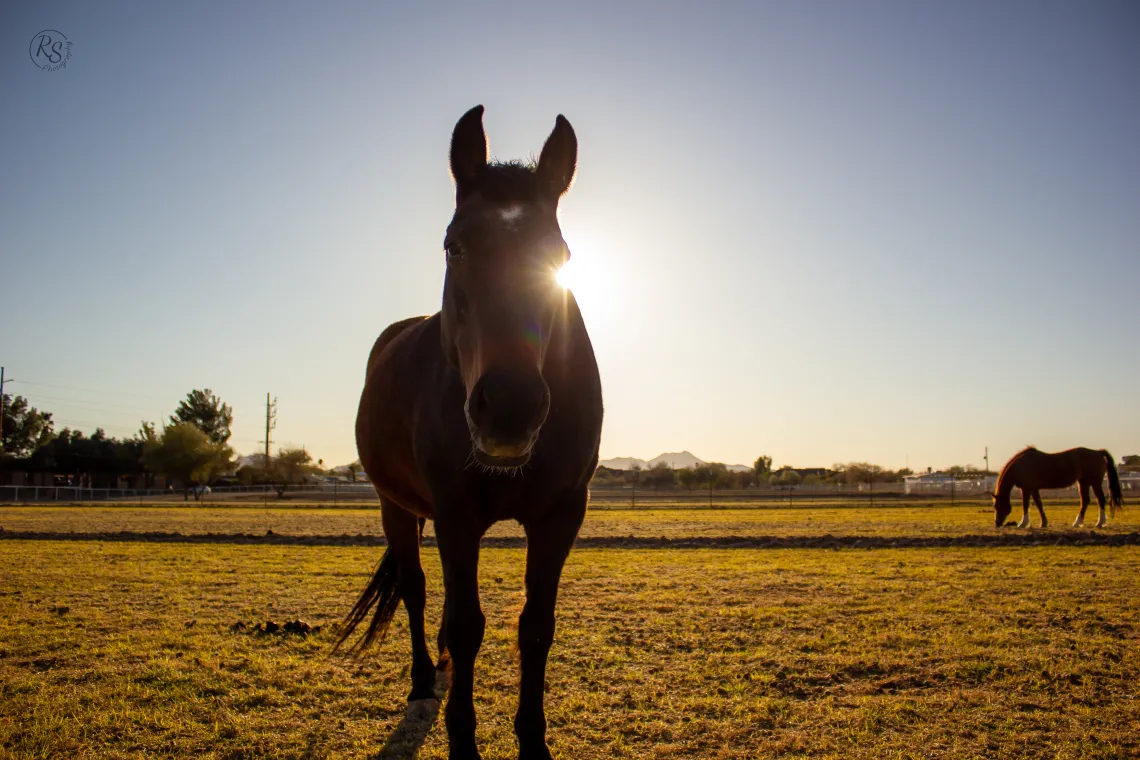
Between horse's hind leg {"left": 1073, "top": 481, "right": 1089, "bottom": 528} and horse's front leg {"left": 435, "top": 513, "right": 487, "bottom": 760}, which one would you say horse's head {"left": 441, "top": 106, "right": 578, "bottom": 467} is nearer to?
horse's front leg {"left": 435, "top": 513, "right": 487, "bottom": 760}

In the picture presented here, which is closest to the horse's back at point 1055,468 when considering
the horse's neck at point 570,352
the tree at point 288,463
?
→ the horse's neck at point 570,352

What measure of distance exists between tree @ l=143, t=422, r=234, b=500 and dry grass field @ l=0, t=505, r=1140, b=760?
5851cm

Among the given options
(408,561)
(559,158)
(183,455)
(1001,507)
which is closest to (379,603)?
(408,561)

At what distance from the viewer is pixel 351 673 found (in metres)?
4.84

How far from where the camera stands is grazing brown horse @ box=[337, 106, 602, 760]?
2615 mm

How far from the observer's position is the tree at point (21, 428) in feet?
237

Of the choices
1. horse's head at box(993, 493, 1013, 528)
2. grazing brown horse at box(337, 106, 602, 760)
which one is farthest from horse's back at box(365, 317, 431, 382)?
horse's head at box(993, 493, 1013, 528)

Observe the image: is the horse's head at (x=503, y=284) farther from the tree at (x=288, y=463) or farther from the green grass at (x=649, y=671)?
the tree at (x=288, y=463)

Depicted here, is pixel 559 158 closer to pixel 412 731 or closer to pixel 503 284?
pixel 503 284

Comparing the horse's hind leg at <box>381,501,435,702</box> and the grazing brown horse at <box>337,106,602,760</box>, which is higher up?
the grazing brown horse at <box>337,106,602,760</box>

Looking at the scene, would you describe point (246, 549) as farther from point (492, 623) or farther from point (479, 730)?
point (479, 730)

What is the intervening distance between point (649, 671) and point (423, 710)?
5.26ft

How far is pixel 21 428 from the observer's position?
73250 millimetres

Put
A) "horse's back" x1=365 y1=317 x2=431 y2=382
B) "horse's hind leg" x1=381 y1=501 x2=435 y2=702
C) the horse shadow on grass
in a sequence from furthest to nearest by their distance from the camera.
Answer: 1. "horse's back" x1=365 y1=317 x2=431 y2=382
2. "horse's hind leg" x1=381 y1=501 x2=435 y2=702
3. the horse shadow on grass
